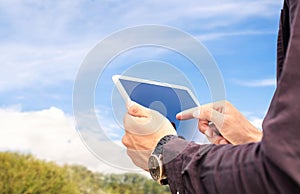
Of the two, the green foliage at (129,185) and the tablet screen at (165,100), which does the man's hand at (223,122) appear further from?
the green foliage at (129,185)

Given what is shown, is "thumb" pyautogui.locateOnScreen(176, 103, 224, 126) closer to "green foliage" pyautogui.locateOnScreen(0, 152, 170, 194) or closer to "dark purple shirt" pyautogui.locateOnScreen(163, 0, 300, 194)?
"dark purple shirt" pyautogui.locateOnScreen(163, 0, 300, 194)

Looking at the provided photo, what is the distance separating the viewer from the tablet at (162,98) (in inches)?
43.6

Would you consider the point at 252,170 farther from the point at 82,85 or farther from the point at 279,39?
the point at 82,85

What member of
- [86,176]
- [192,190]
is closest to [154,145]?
[192,190]

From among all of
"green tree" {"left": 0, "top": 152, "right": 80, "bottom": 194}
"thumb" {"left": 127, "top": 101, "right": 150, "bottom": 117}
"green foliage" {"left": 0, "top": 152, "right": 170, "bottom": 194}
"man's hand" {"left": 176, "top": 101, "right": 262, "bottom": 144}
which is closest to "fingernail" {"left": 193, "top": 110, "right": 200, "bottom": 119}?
"man's hand" {"left": 176, "top": 101, "right": 262, "bottom": 144}

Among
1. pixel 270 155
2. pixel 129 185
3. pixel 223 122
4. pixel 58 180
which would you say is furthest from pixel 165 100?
pixel 58 180

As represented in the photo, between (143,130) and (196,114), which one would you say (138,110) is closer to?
Result: (143,130)

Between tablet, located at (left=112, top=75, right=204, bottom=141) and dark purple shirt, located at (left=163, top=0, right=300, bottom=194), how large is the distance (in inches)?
7.8

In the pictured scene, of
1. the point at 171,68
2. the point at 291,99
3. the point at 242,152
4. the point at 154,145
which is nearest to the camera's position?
the point at 291,99

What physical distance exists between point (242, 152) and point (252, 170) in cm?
5

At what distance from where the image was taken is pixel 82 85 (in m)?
1.12

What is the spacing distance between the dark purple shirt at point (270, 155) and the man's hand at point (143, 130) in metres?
0.13

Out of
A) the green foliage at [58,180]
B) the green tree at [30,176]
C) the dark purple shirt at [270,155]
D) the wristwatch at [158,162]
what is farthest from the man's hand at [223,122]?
the green tree at [30,176]

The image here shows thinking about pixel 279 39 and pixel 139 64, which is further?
pixel 139 64
